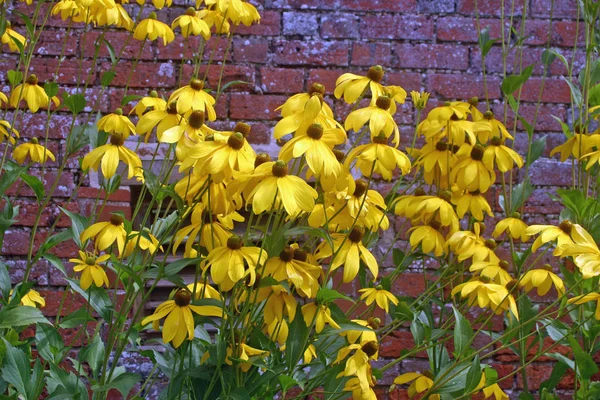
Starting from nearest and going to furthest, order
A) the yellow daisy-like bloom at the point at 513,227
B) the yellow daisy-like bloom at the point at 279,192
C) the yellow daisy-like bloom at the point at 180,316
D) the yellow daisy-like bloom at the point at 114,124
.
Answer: the yellow daisy-like bloom at the point at 279,192 → the yellow daisy-like bloom at the point at 180,316 → the yellow daisy-like bloom at the point at 114,124 → the yellow daisy-like bloom at the point at 513,227

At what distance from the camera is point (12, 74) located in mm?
1456

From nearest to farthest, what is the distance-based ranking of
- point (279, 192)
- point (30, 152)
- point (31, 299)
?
point (279, 192), point (31, 299), point (30, 152)

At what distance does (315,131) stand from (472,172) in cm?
49

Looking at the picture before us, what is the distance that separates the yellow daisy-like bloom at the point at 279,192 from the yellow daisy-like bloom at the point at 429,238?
50cm

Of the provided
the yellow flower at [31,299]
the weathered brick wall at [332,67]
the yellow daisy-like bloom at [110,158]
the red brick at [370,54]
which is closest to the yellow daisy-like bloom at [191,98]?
the yellow daisy-like bloom at [110,158]

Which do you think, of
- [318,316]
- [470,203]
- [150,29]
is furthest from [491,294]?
[150,29]

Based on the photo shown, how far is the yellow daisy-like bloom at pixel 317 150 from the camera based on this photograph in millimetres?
883

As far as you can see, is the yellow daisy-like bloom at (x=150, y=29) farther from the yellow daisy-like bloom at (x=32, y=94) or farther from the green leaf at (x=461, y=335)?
the green leaf at (x=461, y=335)

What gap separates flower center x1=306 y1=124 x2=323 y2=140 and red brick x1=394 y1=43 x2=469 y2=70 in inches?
44.2

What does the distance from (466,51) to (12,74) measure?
112 centimetres

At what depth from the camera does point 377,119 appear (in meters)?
1.00

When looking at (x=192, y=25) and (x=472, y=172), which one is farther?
(x=192, y=25)

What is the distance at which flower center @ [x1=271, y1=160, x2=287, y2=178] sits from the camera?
34.5 inches

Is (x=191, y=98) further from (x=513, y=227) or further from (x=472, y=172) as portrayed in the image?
(x=513, y=227)
